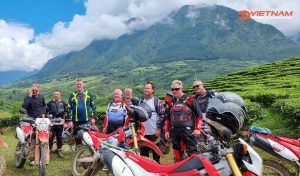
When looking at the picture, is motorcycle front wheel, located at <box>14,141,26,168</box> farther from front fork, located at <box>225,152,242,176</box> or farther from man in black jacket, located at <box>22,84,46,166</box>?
front fork, located at <box>225,152,242,176</box>

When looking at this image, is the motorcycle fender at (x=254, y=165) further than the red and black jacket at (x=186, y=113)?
No

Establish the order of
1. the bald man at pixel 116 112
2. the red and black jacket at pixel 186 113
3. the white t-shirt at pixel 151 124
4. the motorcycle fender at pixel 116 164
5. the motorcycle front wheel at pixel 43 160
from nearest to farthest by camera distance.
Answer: the motorcycle fender at pixel 116 164 < the red and black jacket at pixel 186 113 < the motorcycle front wheel at pixel 43 160 < the white t-shirt at pixel 151 124 < the bald man at pixel 116 112

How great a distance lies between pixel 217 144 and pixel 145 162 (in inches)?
42.2

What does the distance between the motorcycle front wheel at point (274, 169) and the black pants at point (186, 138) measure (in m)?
1.55

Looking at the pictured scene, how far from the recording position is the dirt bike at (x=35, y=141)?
7250mm

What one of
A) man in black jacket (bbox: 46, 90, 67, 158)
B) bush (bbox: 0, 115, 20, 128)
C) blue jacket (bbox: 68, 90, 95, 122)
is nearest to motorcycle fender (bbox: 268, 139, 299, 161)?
blue jacket (bbox: 68, 90, 95, 122)

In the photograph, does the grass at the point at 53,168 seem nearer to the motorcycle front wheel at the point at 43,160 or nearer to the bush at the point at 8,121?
the motorcycle front wheel at the point at 43,160

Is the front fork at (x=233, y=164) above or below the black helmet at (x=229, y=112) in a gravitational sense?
below

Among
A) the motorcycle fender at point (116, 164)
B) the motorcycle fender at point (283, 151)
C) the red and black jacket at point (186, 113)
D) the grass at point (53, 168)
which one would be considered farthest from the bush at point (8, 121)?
the motorcycle fender at point (283, 151)

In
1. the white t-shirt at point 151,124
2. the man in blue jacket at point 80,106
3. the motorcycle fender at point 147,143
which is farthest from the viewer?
the man in blue jacket at point 80,106

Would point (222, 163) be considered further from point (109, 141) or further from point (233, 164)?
point (109, 141)

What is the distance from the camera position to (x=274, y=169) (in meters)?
4.86

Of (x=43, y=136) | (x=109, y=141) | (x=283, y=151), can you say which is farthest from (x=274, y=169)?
(x=43, y=136)

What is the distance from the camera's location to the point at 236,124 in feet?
10.1
